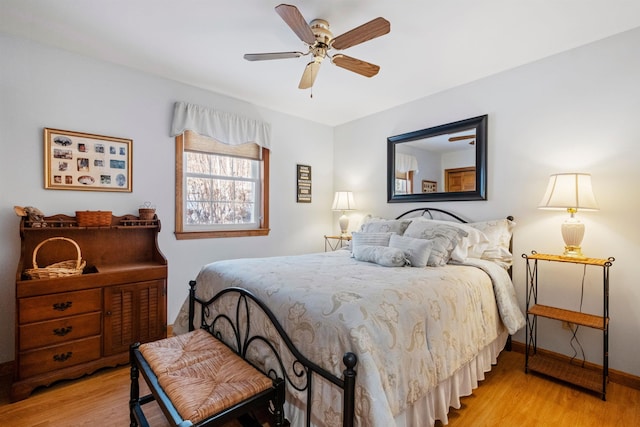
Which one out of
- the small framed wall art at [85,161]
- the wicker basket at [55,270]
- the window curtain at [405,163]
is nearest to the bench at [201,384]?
the wicker basket at [55,270]

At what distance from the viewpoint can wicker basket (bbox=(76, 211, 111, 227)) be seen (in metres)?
2.39

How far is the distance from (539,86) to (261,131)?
2.85 metres

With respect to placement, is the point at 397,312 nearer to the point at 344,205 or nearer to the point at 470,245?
the point at 470,245

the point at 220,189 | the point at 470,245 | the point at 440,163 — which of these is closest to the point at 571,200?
the point at 470,245

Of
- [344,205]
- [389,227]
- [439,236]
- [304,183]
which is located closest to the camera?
[439,236]

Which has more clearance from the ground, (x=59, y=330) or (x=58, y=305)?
(x=58, y=305)

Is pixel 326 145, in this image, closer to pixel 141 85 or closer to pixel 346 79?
pixel 346 79

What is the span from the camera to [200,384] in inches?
52.8

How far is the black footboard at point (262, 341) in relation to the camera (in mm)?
1124

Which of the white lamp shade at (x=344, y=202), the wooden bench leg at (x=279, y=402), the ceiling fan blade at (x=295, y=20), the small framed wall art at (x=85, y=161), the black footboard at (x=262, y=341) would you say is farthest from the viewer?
the white lamp shade at (x=344, y=202)

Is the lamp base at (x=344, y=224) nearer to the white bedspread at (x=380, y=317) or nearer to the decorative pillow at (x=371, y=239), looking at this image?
the decorative pillow at (x=371, y=239)

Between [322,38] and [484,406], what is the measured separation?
2.69 metres

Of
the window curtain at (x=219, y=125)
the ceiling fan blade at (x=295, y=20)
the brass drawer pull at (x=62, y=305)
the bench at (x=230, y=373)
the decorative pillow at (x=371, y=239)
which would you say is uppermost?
the ceiling fan blade at (x=295, y=20)

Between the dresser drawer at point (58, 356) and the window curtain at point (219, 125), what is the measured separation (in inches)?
78.0
